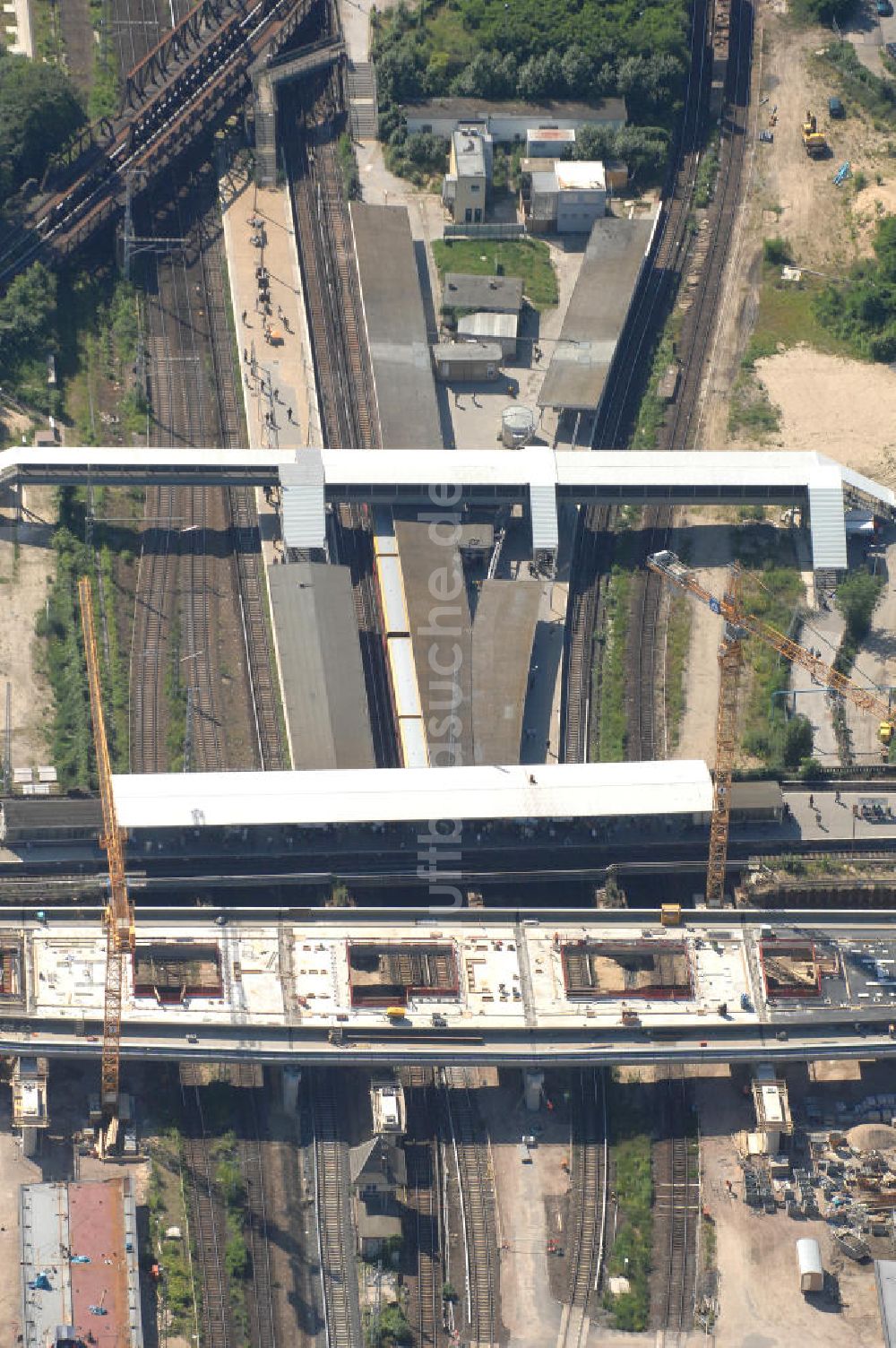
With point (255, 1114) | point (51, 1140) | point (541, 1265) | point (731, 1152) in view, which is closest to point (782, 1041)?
point (731, 1152)

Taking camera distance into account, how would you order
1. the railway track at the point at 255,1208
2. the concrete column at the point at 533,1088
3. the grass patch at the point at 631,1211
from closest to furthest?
the railway track at the point at 255,1208, the grass patch at the point at 631,1211, the concrete column at the point at 533,1088

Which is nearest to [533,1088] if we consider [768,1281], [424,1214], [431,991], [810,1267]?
[431,991]

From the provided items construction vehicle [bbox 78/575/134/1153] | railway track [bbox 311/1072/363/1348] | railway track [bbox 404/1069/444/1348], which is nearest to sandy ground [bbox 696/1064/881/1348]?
railway track [bbox 404/1069/444/1348]

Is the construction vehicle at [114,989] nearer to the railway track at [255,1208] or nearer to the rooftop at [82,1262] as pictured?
the rooftop at [82,1262]

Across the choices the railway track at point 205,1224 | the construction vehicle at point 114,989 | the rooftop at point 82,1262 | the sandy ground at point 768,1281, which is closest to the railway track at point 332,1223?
the railway track at point 205,1224

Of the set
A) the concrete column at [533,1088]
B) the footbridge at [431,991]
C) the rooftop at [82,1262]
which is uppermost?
the footbridge at [431,991]
